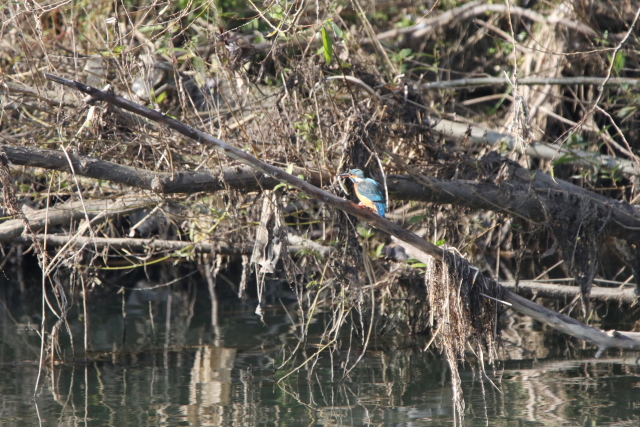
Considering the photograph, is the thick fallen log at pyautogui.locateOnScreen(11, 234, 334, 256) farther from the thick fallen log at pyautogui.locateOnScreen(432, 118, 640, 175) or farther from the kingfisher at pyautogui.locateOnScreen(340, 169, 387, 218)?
the thick fallen log at pyautogui.locateOnScreen(432, 118, 640, 175)

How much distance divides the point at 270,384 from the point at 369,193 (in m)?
1.58

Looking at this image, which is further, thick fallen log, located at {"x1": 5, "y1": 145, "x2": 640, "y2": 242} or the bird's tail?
the bird's tail

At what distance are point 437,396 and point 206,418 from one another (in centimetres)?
150

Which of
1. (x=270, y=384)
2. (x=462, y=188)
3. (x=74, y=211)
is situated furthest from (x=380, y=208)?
(x=74, y=211)

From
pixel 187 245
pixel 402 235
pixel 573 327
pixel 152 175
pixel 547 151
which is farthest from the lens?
pixel 547 151

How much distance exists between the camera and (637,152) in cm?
642

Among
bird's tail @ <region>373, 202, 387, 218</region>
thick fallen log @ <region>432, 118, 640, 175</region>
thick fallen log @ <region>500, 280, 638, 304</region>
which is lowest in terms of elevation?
thick fallen log @ <region>500, 280, 638, 304</region>

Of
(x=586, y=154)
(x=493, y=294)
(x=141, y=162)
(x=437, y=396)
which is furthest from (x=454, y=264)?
(x=586, y=154)

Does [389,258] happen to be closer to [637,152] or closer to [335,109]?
[335,109]

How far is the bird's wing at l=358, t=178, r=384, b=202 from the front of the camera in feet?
13.5

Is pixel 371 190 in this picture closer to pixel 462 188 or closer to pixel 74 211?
pixel 462 188

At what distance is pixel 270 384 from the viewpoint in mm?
4781

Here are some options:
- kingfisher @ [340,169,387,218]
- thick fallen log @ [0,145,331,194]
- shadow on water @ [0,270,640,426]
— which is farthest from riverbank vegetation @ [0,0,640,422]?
shadow on water @ [0,270,640,426]

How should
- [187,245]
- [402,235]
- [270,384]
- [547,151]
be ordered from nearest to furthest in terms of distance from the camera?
[402,235]
[270,384]
[187,245]
[547,151]
